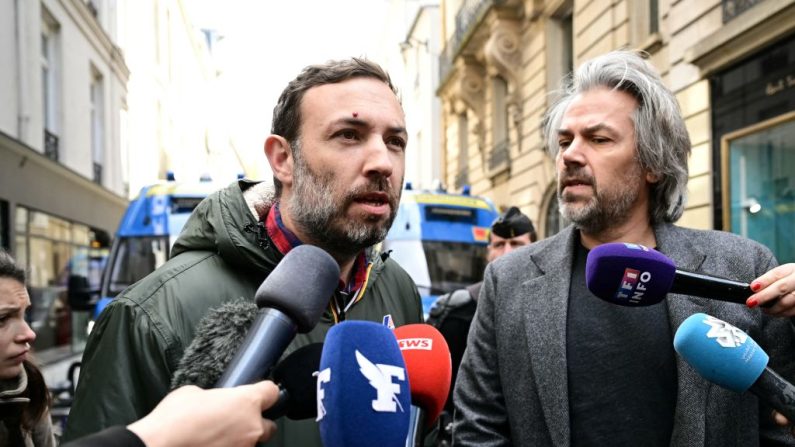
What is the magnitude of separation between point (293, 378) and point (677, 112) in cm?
183

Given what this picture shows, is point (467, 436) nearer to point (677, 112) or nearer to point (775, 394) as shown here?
point (775, 394)

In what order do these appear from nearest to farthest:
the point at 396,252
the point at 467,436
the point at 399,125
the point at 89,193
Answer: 1. the point at 399,125
2. the point at 467,436
3. the point at 396,252
4. the point at 89,193

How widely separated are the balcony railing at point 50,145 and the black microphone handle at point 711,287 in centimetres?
1450

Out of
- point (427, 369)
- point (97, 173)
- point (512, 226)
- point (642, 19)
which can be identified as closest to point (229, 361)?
point (427, 369)

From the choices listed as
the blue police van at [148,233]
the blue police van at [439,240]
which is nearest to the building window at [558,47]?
the blue police van at [439,240]

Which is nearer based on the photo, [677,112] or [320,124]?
[320,124]

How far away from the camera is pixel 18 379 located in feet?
9.46

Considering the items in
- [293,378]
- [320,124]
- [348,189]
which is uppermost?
[320,124]

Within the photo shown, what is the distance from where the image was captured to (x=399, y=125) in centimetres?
193

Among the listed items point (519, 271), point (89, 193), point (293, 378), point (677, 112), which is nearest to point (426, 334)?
point (293, 378)

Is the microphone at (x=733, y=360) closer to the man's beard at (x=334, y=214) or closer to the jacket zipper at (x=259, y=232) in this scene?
the man's beard at (x=334, y=214)

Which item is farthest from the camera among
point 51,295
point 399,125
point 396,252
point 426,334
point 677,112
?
point 51,295

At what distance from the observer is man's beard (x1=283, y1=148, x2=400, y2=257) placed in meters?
1.83

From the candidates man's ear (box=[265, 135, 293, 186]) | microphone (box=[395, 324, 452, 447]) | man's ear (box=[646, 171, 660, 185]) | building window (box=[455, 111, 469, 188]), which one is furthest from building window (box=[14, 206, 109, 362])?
microphone (box=[395, 324, 452, 447])
